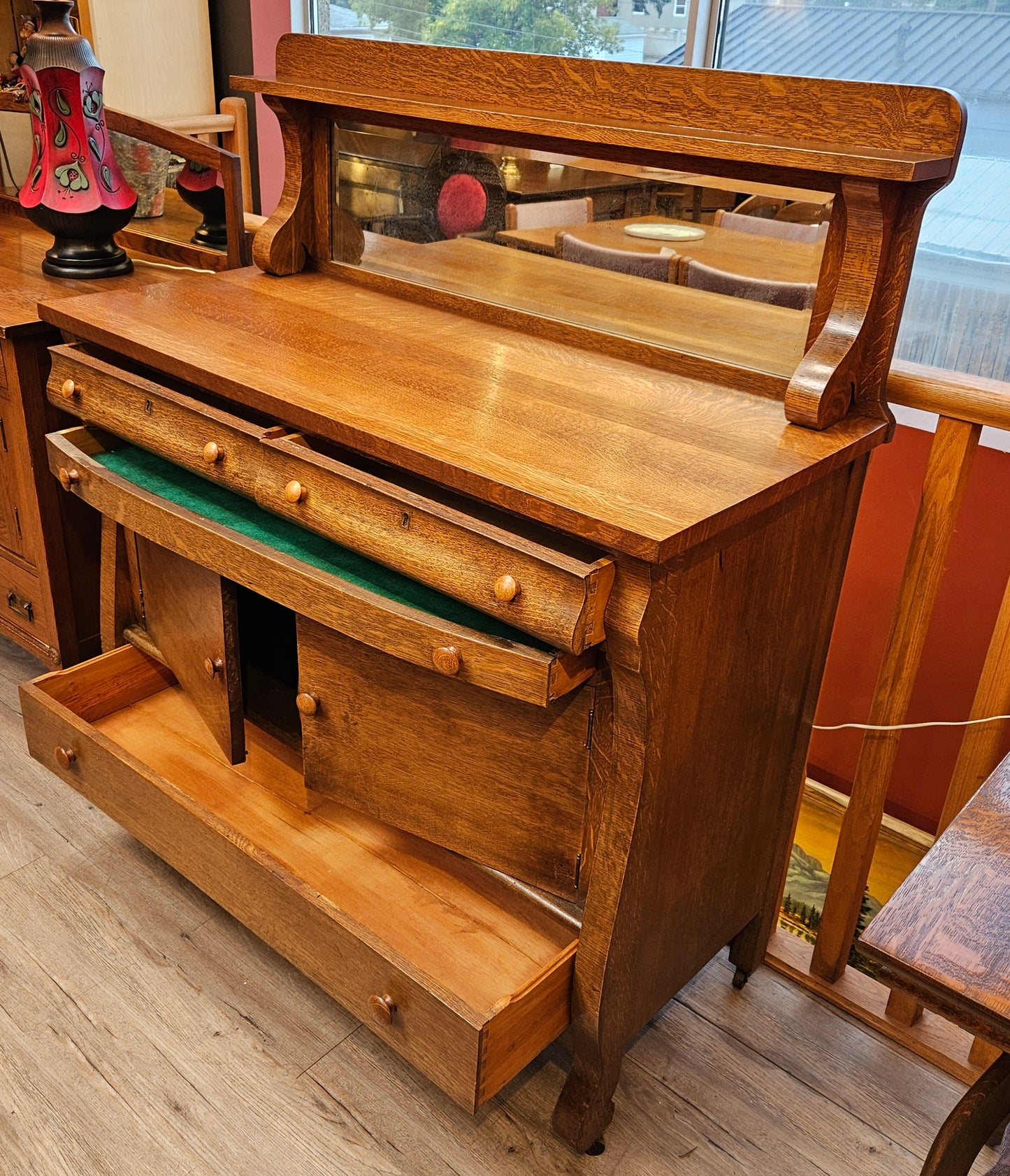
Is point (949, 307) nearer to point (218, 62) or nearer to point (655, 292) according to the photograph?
point (655, 292)

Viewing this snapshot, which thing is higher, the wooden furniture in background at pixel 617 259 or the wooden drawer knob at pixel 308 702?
the wooden furniture in background at pixel 617 259

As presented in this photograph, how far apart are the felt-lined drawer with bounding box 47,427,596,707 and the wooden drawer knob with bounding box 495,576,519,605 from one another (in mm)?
49

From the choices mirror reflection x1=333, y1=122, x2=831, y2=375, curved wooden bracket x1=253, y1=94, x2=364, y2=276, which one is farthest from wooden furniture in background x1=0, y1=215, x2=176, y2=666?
mirror reflection x1=333, y1=122, x2=831, y2=375

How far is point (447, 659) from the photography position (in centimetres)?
103

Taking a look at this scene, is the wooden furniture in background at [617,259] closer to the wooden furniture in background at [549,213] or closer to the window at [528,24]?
the wooden furniture in background at [549,213]

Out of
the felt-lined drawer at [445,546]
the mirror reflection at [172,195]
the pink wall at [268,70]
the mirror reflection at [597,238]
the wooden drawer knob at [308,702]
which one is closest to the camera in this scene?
the felt-lined drawer at [445,546]

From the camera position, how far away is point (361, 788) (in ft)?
4.31

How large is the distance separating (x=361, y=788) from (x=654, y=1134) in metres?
0.55

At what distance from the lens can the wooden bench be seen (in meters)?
0.66

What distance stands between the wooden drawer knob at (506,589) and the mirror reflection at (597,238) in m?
0.43

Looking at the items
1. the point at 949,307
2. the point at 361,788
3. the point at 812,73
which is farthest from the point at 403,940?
the point at 812,73

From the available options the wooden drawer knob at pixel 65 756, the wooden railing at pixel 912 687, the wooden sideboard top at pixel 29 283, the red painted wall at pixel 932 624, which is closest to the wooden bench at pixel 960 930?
the wooden railing at pixel 912 687

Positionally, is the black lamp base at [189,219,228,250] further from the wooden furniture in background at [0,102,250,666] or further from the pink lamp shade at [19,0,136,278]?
the pink lamp shade at [19,0,136,278]

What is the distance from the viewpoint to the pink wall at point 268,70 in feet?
11.6
